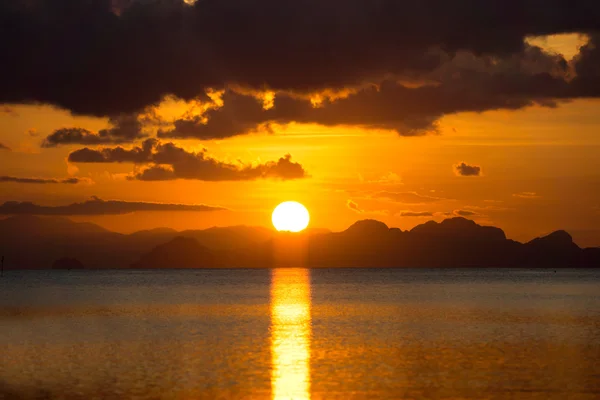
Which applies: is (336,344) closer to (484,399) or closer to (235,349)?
(235,349)

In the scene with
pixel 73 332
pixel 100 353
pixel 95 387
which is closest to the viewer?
pixel 95 387

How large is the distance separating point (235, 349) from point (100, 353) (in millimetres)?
10805

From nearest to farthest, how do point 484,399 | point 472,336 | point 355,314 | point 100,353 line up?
point 484,399 → point 100,353 → point 472,336 → point 355,314

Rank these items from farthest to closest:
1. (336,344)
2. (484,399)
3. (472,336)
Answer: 1. (472,336)
2. (336,344)
3. (484,399)

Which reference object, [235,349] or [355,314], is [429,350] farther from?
[355,314]

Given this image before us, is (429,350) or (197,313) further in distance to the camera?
(197,313)

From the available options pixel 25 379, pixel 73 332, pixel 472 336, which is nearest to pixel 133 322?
pixel 73 332

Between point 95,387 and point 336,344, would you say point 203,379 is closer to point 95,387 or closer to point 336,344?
point 95,387

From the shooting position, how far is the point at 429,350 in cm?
6950

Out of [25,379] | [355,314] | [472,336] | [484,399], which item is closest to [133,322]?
[355,314]

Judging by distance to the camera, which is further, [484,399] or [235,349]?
[235,349]

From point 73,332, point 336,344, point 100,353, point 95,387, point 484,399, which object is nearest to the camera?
point 484,399

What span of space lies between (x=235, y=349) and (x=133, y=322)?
35330 mm

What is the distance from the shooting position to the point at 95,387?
49688 millimetres
